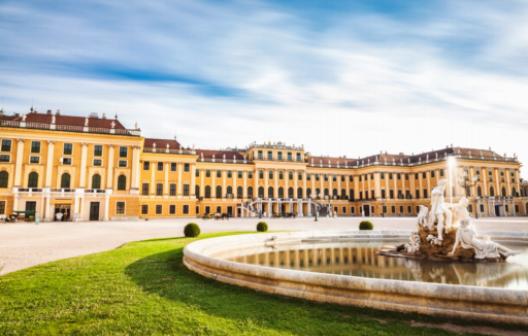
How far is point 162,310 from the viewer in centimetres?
519

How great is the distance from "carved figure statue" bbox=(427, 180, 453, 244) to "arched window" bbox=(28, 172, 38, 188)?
4380cm

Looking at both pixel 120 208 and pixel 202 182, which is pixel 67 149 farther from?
pixel 202 182

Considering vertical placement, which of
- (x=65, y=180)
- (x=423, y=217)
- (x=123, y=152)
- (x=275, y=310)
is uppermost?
(x=123, y=152)

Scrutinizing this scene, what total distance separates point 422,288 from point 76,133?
150 ft

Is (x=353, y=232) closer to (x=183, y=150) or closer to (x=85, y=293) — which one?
(x=85, y=293)

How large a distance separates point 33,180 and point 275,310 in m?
44.6

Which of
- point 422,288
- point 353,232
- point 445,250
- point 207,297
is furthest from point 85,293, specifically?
point 353,232

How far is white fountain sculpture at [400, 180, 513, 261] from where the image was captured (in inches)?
369

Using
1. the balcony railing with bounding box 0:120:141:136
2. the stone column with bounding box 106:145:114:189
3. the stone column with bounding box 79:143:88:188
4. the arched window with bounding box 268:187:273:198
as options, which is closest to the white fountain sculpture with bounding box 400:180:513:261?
the stone column with bounding box 106:145:114:189

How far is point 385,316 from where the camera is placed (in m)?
4.69

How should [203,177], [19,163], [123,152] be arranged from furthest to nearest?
[203,177]
[123,152]
[19,163]

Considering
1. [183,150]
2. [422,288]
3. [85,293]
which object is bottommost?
[85,293]

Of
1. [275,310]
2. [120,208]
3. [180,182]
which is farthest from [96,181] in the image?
[275,310]

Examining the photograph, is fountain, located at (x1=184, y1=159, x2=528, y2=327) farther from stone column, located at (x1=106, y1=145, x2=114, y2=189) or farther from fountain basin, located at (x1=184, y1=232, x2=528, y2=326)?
stone column, located at (x1=106, y1=145, x2=114, y2=189)
